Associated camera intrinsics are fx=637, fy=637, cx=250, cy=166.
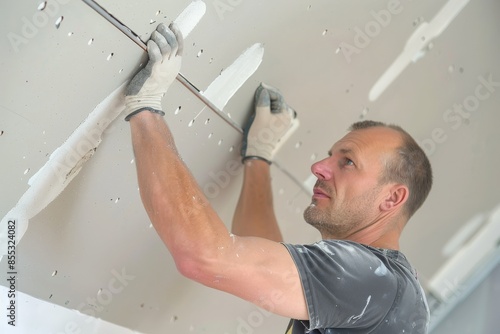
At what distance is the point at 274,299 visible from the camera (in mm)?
1507

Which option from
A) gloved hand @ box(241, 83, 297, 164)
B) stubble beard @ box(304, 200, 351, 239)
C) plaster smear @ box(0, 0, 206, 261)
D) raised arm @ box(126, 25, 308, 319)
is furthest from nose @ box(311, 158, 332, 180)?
plaster smear @ box(0, 0, 206, 261)

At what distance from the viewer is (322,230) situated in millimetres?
1934

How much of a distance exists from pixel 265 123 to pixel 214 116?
24 centimetres

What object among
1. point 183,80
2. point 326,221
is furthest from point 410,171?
point 183,80

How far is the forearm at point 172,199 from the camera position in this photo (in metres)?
1.46

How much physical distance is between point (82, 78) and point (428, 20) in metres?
1.47

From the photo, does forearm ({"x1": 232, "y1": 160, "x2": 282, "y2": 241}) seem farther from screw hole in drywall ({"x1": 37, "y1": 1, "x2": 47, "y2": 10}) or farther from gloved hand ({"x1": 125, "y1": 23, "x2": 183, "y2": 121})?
screw hole in drywall ({"x1": 37, "y1": 1, "x2": 47, "y2": 10})

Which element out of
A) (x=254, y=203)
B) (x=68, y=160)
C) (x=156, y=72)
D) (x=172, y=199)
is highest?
(x=156, y=72)

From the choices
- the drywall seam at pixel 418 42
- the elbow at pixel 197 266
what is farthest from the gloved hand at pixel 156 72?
the drywall seam at pixel 418 42

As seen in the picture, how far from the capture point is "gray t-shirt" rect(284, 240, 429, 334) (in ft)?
5.04

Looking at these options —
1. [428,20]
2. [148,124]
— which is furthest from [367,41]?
[148,124]

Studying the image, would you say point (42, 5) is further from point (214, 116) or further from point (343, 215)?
point (343, 215)

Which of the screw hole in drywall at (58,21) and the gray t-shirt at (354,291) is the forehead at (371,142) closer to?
the gray t-shirt at (354,291)

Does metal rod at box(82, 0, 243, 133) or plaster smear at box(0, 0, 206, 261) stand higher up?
metal rod at box(82, 0, 243, 133)
